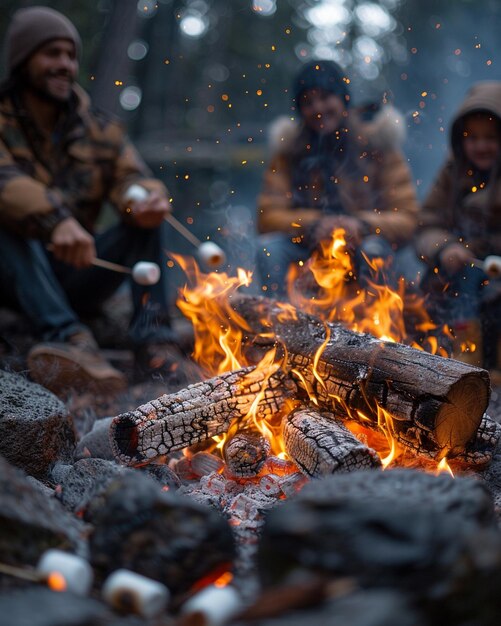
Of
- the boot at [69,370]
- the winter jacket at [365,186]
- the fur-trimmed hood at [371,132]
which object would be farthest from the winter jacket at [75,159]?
the fur-trimmed hood at [371,132]

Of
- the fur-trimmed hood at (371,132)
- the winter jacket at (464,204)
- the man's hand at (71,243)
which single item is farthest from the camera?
the fur-trimmed hood at (371,132)

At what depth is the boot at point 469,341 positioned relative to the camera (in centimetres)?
486

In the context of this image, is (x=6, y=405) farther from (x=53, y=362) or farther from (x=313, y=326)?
(x=313, y=326)

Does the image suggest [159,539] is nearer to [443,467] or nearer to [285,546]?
[285,546]

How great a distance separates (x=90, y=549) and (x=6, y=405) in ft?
4.27

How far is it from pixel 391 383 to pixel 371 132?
3.33 metres

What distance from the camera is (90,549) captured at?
2.13 metres

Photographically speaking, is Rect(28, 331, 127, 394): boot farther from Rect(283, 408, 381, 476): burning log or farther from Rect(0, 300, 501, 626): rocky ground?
Rect(283, 408, 381, 476): burning log

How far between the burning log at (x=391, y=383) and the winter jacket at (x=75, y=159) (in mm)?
2244

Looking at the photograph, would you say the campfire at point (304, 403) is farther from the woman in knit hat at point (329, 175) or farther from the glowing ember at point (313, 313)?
the woman in knit hat at point (329, 175)

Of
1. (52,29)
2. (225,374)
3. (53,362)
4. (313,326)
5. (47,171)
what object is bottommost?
(53,362)

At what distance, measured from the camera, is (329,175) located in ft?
19.0

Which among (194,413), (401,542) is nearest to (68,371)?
(194,413)

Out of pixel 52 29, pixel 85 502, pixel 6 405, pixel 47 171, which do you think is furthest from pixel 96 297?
pixel 85 502
